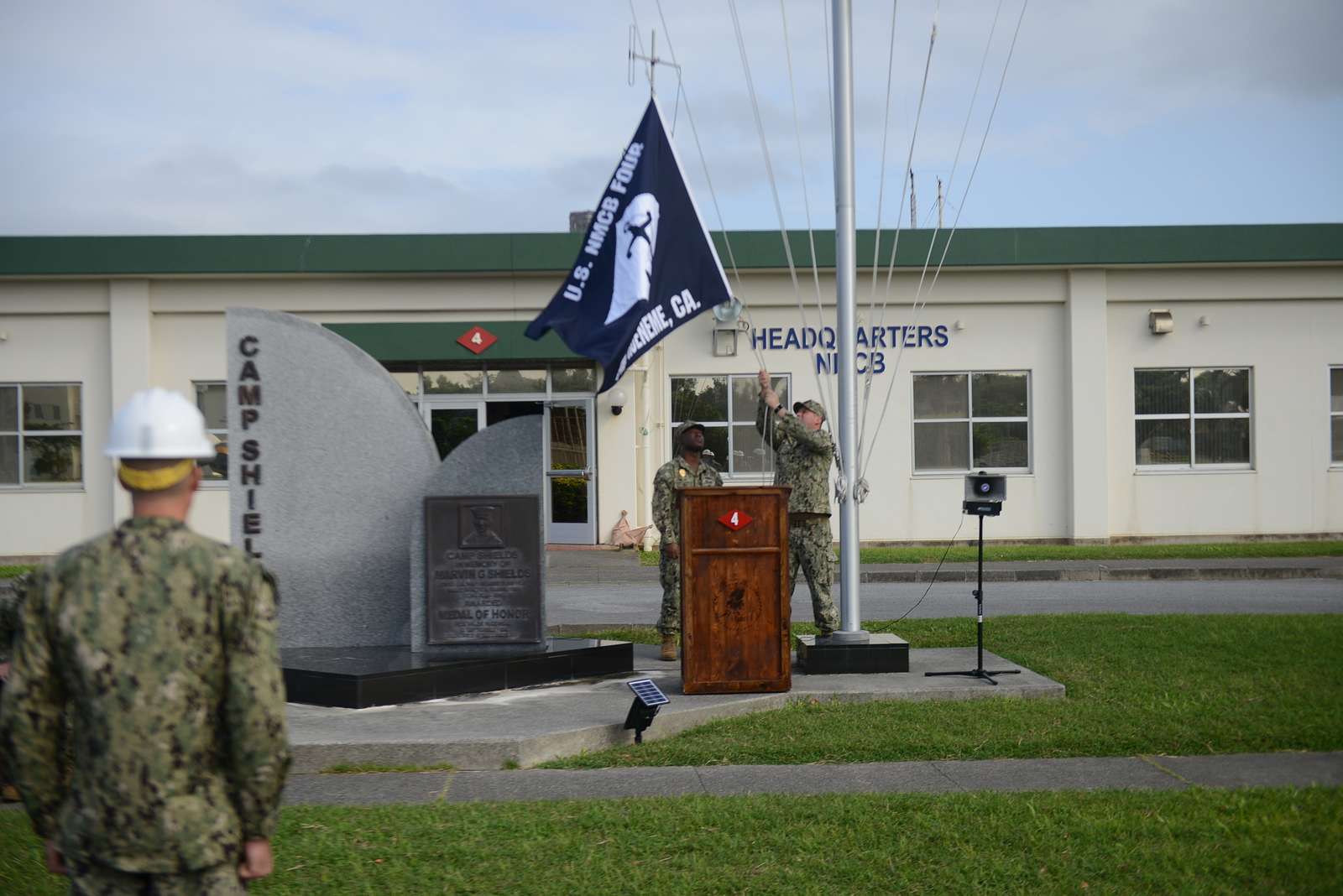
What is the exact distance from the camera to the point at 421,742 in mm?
7227

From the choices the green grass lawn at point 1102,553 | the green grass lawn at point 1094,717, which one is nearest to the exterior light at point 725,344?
the green grass lawn at point 1102,553

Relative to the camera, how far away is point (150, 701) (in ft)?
9.70

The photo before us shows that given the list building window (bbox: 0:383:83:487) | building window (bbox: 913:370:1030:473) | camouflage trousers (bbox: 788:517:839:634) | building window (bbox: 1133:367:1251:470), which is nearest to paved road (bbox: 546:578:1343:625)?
camouflage trousers (bbox: 788:517:839:634)

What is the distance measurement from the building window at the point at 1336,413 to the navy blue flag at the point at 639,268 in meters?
18.1

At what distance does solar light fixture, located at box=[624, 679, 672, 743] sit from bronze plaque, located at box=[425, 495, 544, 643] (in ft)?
6.26

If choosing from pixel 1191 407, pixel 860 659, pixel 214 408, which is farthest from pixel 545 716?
pixel 1191 407

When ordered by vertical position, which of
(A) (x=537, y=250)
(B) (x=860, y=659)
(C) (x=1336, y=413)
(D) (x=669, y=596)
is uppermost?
(A) (x=537, y=250)

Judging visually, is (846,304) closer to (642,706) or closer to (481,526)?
(481,526)

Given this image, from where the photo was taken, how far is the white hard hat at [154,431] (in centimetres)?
302

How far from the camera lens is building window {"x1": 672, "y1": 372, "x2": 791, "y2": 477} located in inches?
892

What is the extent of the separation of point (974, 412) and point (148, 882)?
68.9ft

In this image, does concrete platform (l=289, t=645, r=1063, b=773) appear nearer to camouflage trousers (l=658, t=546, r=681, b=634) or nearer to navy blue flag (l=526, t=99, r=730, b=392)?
camouflage trousers (l=658, t=546, r=681, b=634)

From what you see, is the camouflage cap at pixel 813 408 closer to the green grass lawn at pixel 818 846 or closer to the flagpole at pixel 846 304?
the flagpole at pixel 846 304

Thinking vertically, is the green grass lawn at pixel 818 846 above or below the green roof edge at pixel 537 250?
below
